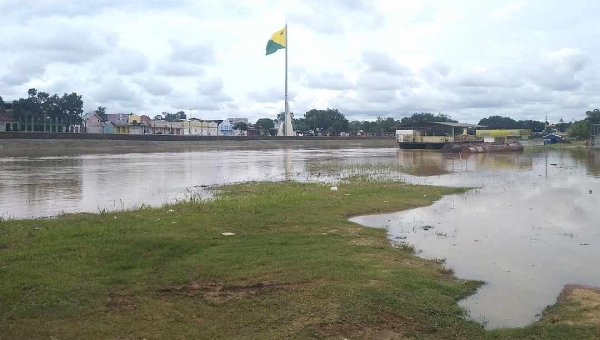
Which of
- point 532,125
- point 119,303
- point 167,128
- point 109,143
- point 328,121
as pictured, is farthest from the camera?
point 532,125

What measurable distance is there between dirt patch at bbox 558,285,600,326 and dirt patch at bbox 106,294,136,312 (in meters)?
5.81

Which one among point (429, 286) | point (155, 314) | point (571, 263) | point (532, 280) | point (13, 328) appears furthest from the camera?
point (571, 263)

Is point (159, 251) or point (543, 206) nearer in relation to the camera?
point (159, 251)

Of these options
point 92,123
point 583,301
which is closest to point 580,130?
point 583,301

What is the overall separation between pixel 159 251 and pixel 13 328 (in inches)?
144

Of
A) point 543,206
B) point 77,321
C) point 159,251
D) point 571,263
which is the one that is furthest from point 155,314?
point 543,206

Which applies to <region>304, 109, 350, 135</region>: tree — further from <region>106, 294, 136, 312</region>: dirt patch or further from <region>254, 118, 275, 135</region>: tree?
<region>106, 294, 136, 312</region>: dirt patch

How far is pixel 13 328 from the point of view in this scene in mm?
5996

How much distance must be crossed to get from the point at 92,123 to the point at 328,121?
7134 centimetres

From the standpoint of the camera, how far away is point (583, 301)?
771 cm

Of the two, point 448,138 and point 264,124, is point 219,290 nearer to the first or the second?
point 448,138

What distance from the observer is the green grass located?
20.6ft

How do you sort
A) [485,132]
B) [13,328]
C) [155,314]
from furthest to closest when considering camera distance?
[485,132], [155,314], [13,328]

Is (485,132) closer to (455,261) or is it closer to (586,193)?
(586,193)
